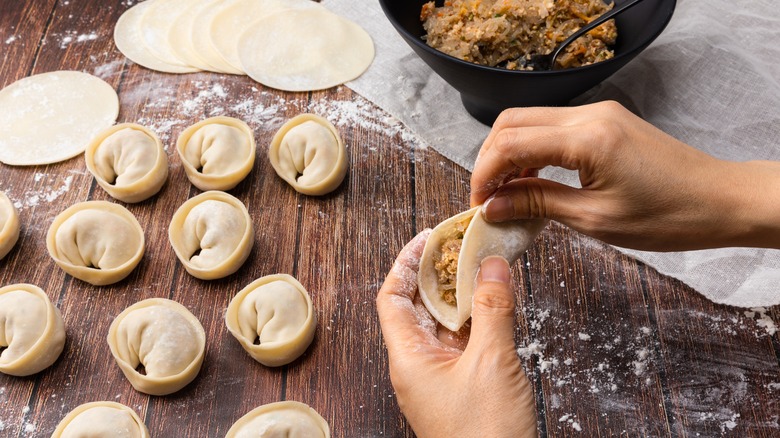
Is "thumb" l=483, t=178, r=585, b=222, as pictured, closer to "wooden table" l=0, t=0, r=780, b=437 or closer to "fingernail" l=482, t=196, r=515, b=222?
"fingernail" l=482, t=196, r=515, b=222

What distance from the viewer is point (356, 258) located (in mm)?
2088

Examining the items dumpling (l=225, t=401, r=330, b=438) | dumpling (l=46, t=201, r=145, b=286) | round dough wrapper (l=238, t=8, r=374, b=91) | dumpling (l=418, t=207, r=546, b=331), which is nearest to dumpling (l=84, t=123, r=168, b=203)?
dumpling (l=46, t=201, r=145, b=286)

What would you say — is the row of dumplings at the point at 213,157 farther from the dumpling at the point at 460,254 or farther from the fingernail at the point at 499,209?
the fingernail at the point at 499,209

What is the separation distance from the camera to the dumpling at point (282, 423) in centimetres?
169

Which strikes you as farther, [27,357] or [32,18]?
A: [32,18]

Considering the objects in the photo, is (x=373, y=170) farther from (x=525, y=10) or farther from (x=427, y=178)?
(x=525, y=10)

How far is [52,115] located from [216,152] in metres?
0.69

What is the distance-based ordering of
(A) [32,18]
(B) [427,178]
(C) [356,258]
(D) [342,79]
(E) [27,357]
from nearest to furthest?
(E) [27,357]
(C) [356,258]
(B) [427,178]
(D) [342,79]
(A) [32,18]

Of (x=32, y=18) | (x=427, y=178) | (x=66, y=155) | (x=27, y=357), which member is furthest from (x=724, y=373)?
(x=32, y=18)

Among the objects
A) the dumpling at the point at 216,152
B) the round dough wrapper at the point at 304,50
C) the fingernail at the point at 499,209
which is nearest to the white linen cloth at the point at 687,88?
the round dough wrapper at the point at 304,50

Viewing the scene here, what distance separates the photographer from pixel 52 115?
2.40 m

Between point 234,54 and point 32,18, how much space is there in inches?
36.0

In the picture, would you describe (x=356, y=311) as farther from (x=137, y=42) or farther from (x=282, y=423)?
(x=137, y=42)

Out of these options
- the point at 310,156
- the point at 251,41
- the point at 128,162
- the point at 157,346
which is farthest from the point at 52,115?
the point at 157,346
